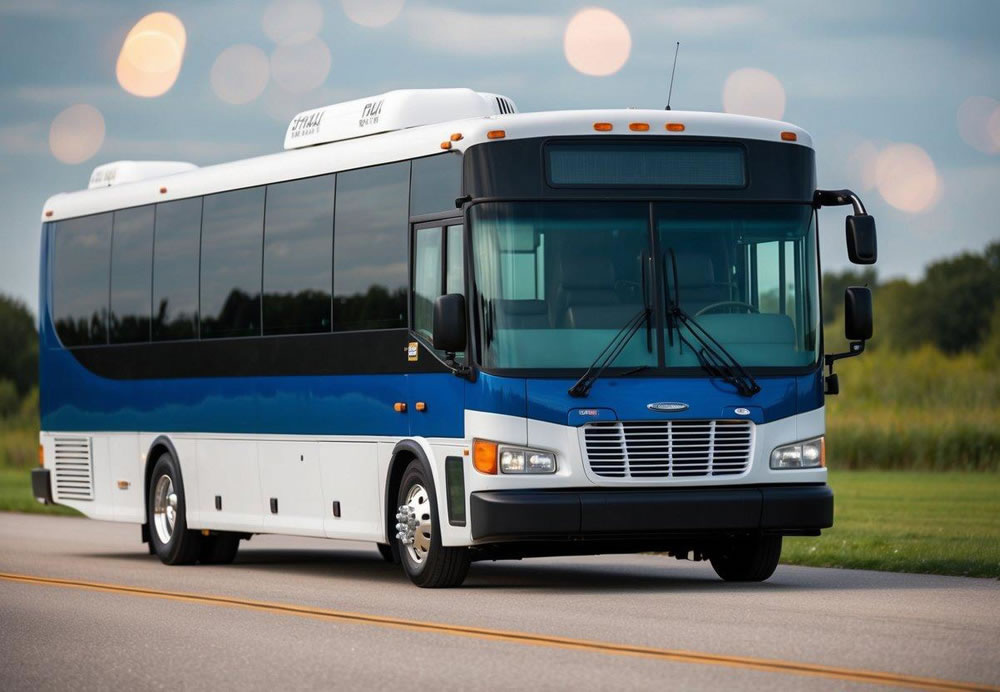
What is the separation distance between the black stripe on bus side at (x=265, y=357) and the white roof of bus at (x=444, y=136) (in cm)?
143

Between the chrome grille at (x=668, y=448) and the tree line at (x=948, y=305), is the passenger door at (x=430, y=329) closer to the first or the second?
the chrome grille at (x=668, y=448)

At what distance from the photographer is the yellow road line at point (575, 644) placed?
10.3m

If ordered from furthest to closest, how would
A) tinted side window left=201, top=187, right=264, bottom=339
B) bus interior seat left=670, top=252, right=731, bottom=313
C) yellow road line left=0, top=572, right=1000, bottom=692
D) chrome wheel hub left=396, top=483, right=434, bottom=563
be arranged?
tinted side window left=201, top=187, right=264, bottom=339
chrome wheel hub left=396, top=483, right=434, bottom=563
bus interior seat left=670, top=252, right=731, bottom=313
yellow road line left=0, top=572, right=1000, bottom=692

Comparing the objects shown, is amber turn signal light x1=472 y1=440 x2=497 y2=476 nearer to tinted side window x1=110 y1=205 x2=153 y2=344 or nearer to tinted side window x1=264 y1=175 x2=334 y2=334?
tinted side window x1=264 y1=175 x2=334 y2=334

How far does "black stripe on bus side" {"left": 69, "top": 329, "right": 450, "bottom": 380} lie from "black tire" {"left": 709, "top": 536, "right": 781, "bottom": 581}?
2815mm

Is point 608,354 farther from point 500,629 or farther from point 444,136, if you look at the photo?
point 500,629

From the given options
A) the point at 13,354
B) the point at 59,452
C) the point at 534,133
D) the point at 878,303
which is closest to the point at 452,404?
the point at 534,133

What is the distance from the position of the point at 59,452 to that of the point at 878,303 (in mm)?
106207

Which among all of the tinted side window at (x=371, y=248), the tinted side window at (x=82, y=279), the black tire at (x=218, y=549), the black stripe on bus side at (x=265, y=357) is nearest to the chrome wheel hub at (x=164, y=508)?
the black tire at (x=218, y=549)

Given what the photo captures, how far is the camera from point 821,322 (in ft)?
Answer: 52.9

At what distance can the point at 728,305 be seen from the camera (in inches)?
627

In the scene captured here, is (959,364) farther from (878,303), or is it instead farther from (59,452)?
(878,303)

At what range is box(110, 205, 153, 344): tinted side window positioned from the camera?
72.0 feet

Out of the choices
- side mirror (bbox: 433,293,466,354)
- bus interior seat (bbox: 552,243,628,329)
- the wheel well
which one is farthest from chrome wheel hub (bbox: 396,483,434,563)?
bus interior seat (bbox: 552,243,628,329)
